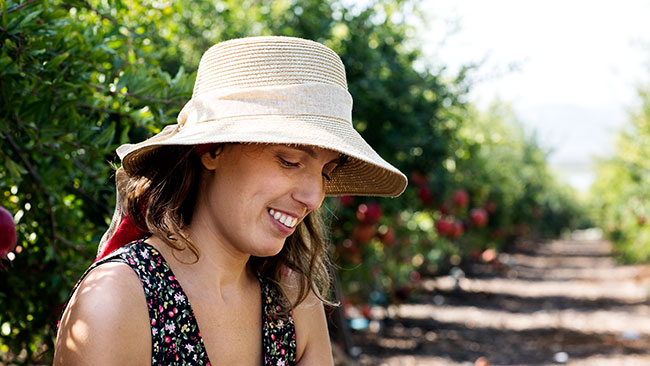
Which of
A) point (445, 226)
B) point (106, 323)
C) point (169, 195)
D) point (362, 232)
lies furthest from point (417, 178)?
point (106, 323)

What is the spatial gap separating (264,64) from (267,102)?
10 cm

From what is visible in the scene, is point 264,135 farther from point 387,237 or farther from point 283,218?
point 387,237

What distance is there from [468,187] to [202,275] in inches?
385

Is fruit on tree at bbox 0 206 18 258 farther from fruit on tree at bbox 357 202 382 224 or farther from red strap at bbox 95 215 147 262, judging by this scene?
fruit on tree at bbox 357 202 382 224

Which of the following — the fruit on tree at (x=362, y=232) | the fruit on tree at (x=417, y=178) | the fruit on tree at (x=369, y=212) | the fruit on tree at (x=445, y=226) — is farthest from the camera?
the fruit on tree at (x=445, y=226)

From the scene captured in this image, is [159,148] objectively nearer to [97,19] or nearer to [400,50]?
[97,19]

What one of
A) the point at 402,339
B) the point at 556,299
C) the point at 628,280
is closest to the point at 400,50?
the point at 402,339

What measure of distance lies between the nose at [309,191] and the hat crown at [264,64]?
0.75 feet

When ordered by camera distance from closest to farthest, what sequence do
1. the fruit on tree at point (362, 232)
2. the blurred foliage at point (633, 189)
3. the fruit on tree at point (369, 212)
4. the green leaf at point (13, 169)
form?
the green leaf at point (13, 169) < the fruit on tree at point (369, 212) < the fruit on tree at point (362, 232) < the blurred foliage at point (633, 189)

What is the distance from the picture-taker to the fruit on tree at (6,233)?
1.88m

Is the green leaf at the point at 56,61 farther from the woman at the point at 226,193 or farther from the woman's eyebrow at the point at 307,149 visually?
the woman's eyebrow at the point at 307,149

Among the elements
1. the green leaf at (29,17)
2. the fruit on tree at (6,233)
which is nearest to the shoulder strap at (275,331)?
the fruit on tree at (6,233)

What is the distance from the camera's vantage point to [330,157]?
5.95ft

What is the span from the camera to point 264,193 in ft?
5.60
